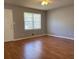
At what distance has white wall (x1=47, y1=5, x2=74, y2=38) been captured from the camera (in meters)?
5.95

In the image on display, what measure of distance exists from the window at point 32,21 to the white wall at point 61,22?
96cm

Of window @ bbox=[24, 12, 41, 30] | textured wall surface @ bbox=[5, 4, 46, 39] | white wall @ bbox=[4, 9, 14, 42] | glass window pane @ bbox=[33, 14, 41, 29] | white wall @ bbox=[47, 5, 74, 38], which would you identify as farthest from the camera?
glass window pane @ bbox=[33, 14, 41, 29]

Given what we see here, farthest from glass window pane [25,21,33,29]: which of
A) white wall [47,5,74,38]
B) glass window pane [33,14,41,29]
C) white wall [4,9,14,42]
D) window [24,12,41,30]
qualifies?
white wall [47,5,74,38]

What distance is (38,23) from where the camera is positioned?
761 centimetres

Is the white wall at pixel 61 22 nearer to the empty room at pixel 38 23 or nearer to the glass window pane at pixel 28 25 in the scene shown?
the empty room at pixel 38 23

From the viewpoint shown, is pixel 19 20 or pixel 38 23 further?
pixel 38 23

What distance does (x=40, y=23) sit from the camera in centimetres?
773

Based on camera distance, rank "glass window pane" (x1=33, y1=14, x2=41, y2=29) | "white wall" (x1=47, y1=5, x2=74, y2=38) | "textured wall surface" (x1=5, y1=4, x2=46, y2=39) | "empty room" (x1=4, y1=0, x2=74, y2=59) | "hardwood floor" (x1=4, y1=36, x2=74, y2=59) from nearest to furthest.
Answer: "hardwood floor" (x1=4, y1=36, x2=74, y2=59) → "empty room" (x1=4, y1=0, x2=74, y2=59) → "textured wall surface" (x1=5, y1=4, x2=46, y2=39) → "white wall" (x1=47, y1=5, x2=74, y2=38) → "glass window pane" (x1=33, y1=14, x2=41, y2=29)

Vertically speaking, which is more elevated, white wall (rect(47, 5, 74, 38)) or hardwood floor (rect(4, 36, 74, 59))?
white wall (rect(47, 5, 74, 38))

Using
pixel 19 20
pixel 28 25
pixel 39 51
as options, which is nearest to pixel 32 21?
pixel 28 25

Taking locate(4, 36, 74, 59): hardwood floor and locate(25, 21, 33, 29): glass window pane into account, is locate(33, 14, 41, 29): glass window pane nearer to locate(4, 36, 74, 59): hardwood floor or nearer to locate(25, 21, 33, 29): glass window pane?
locate(25, 21, 33, 29): glass window pane

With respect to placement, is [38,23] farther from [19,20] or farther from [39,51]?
[39,51]

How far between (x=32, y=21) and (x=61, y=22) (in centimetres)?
222

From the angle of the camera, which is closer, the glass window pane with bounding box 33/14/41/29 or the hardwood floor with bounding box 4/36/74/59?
the hardwood floor with bounding box 4/36/74/59
